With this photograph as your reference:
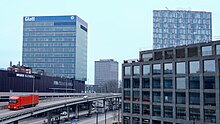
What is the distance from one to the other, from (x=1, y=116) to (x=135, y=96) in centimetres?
2917

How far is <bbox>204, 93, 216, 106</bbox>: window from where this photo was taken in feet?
181

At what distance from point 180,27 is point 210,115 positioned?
103412 millimetres

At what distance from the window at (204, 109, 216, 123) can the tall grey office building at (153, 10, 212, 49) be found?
97.5 metres

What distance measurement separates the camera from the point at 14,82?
402 feet

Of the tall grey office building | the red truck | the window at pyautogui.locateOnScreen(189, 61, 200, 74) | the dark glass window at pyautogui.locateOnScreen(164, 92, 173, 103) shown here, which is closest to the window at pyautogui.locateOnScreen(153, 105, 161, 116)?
the dark glass window at pyautogui.locateOnScreen(164, 92, 173, 103)

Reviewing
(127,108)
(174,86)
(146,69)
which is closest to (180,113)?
(174,86)

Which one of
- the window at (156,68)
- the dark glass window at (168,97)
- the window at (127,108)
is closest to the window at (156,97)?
the dark glass window at (168,97)

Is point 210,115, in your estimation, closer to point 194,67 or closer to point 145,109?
point 194,67

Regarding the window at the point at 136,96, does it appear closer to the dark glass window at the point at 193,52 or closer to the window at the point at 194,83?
the window at the point at 194,83

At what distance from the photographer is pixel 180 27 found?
15412 centimetres

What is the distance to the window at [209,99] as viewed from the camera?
5513 centimetres

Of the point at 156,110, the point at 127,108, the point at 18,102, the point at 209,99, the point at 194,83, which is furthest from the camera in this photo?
the point at 18,102

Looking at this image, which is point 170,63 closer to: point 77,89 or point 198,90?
point 198,90

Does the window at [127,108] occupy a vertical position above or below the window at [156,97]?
below
